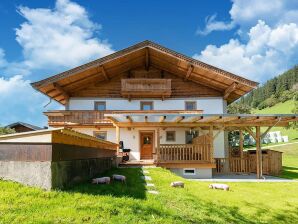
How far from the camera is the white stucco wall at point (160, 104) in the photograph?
71.3 ft

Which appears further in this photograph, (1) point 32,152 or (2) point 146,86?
(2) point 146,86

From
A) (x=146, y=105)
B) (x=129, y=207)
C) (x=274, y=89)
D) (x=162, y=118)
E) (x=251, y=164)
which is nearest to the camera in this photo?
(x=129, y=207)

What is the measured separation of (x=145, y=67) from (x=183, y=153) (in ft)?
26.7

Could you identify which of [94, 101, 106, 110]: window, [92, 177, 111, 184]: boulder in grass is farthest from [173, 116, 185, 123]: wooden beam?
[92, 177, 111, 184]: boulder in grass

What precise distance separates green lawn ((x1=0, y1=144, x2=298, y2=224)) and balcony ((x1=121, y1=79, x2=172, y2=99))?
11722mm

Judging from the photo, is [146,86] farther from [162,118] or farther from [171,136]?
[162,118]

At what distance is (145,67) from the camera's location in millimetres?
22359

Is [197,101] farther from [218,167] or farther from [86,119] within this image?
[86,119]

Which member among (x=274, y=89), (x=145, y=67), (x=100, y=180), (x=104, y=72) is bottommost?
(x=100, y=180)

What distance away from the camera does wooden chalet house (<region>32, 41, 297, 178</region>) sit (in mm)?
19703

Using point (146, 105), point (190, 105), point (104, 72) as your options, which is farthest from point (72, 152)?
point (190, 105)

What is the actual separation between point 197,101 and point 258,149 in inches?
260

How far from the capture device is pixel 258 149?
16406 millimetres

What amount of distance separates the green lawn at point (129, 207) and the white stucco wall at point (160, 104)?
39.0 ft
